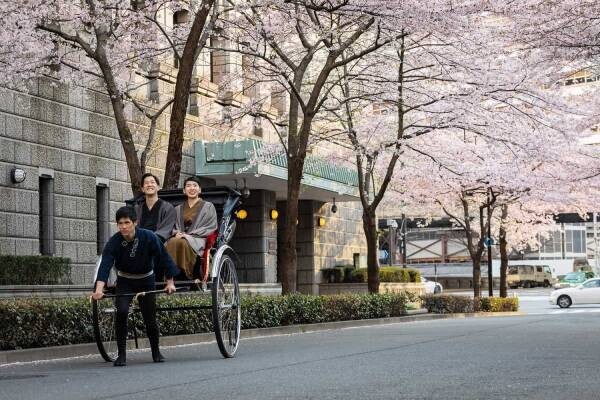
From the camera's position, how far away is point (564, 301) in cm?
4609

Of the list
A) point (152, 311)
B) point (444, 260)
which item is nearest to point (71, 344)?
point (152, 311)

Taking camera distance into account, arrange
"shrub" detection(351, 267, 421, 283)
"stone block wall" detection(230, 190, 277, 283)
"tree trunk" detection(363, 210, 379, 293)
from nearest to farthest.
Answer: "tree trunk" detection(363, 210, 379, 293)
"stone block wall" detection(230, 190, 277, 283)
"shrub" detection(351, 267, 421, 283)

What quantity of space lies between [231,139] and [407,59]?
265 inches

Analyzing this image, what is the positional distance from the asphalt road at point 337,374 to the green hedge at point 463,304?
2052 cm

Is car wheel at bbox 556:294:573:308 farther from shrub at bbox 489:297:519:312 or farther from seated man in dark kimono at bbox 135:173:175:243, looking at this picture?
seated man in dark kimono at bbox 135:173:175:243

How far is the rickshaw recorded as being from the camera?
38.2ft

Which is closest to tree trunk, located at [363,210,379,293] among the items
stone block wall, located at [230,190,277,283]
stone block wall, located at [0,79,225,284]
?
stone block wall, located at [230,190,277,283]

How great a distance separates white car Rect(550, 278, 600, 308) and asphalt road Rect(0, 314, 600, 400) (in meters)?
32.1

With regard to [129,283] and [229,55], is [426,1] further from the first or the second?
[229,55]

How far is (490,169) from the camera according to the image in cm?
3691

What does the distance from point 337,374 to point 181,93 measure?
9.57m

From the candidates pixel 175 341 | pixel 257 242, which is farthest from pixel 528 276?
pixel 175 341

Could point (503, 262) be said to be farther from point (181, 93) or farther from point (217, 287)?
point (217, 287)

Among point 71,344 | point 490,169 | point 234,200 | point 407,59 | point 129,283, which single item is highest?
point 407,59
